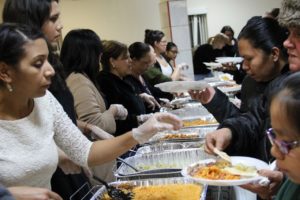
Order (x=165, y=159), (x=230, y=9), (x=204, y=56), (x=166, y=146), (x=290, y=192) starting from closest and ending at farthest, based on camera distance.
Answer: (x=290, y=192) < (x=165, y=159) < (x=166, y=146) < (x=204, y=56) < (x=230, y=9)

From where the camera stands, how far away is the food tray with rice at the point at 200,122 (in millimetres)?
2182

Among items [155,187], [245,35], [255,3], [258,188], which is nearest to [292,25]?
[245,35]

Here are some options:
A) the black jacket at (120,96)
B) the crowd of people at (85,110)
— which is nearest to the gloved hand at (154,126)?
the crowd of people at (85,110)

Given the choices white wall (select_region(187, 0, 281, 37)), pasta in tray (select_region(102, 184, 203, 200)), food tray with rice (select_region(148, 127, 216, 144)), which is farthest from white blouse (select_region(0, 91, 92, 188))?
white wall (select_region(187, 0, 281, 37))

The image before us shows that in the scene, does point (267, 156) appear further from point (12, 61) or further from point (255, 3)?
point (255, 3)

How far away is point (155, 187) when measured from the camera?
1.38 meters

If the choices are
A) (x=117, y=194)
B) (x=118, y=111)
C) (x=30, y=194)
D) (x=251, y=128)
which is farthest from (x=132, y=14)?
(x=30, y=194)

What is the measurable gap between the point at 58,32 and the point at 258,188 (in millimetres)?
1018

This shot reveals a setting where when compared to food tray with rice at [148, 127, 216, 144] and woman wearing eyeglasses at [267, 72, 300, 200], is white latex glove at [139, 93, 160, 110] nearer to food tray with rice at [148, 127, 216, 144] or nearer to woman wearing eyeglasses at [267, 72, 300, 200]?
food tray with rice at [148, 127, 216, 144]

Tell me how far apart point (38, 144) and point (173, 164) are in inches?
28.0

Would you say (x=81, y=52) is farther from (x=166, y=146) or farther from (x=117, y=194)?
(x=117, y=194)

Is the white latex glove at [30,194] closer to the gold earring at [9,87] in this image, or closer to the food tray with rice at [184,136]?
the gold earring at [9,87]

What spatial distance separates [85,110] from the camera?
6.14 ft

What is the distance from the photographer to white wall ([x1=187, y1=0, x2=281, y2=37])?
6.73 meters
